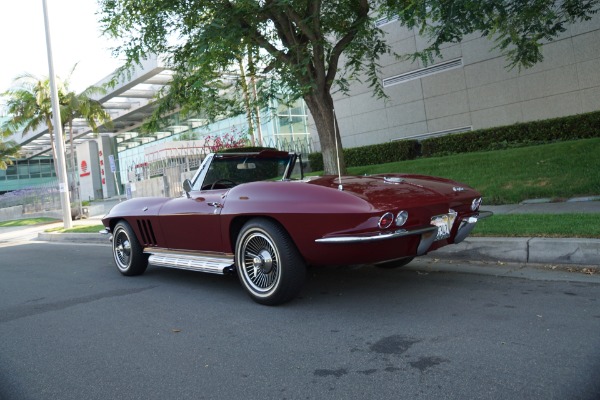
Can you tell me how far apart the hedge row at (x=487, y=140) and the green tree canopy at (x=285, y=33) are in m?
3.09

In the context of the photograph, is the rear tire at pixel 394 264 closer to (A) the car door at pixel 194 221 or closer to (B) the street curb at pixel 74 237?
(A) the car door at pixel 194 221

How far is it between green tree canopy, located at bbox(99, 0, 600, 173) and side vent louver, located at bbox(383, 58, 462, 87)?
4.81 m

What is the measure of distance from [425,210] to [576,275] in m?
1.82

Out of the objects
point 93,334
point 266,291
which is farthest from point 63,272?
point 266,291

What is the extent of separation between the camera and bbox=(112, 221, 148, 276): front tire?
247 inches

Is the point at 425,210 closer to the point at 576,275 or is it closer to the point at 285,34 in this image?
the point at 576,275

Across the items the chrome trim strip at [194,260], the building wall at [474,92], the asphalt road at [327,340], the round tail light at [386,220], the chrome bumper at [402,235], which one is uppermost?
the building wall at [474,92]

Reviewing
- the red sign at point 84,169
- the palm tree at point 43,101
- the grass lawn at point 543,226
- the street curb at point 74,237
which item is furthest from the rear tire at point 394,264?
the red sign at point 84,169

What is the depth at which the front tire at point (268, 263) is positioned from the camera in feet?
13.7

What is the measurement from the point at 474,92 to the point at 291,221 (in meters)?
13.3

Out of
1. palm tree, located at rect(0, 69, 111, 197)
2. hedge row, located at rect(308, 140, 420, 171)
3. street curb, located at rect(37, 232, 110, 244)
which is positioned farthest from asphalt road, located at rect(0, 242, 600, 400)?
palm tree, located at rect(0, 69, 111, 197)

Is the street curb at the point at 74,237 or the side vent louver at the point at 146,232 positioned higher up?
the side vent louver at the point at 146,232

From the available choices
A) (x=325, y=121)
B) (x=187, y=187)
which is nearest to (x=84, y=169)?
(x=325, y=121)

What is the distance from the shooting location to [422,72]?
55.1 feet
